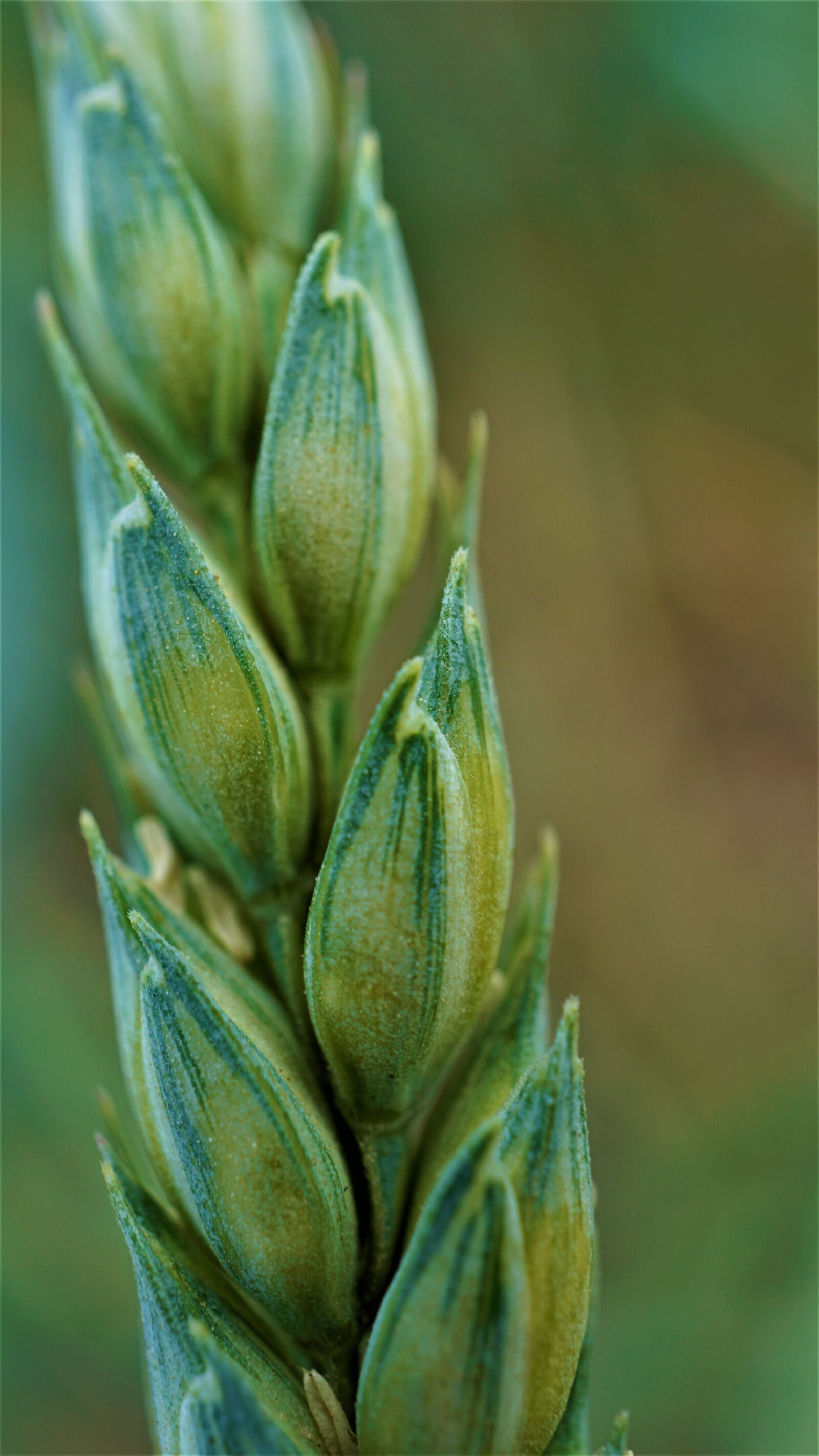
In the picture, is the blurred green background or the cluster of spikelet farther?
the blurred green background

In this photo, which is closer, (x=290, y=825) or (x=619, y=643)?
(x=290, y=825)

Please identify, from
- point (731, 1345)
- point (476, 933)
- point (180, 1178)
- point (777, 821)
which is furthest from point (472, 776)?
point (777, 821)

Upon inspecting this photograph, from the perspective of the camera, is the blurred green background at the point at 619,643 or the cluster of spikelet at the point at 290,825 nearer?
the cluster of spikelet at the point at 290,825

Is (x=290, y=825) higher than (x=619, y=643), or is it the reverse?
(x=619, y=643)
